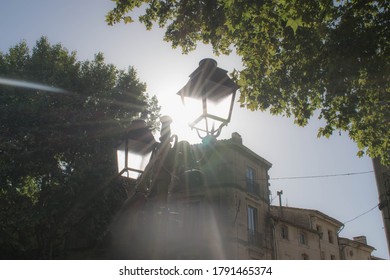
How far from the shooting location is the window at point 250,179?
28725mm

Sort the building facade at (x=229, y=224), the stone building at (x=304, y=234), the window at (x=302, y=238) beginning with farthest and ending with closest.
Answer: the window at (x=302, y=238)
the stone building at (x=304, y=234)
the building facade at (x=229, y=224)

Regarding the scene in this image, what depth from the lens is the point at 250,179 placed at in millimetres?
29109

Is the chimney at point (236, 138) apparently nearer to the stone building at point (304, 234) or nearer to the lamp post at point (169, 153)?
the stone building at point (304, 234)

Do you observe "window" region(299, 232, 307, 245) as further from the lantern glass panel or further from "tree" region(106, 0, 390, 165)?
the lantern glass panel

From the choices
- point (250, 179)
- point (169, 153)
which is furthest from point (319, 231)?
point (169, 153)

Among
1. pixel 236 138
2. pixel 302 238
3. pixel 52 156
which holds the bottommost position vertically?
pixel 302 238

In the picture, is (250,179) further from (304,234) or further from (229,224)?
(304,234)

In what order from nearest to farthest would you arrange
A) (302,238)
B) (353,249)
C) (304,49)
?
1. (304,49)
2. (302,238)
3. (353,249)

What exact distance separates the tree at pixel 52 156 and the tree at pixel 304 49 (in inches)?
359

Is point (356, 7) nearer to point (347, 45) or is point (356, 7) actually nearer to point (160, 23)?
point (347, 45)

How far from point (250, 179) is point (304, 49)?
68.8 feet

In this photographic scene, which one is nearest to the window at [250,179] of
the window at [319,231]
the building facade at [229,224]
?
the building facade at [229,224]

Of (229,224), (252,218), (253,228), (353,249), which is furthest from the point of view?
(353,249)

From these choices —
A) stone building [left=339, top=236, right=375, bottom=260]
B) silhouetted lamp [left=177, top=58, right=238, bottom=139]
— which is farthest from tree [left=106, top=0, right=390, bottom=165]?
stone building [left=339, top=236, right=375, bottom=260]
